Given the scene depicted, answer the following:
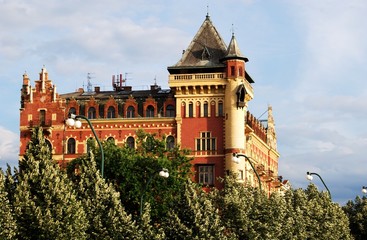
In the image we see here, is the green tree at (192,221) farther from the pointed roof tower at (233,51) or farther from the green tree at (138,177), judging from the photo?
the pointed roof tower at (233,51)

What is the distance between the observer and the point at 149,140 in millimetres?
97875

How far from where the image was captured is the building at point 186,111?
4035 inches

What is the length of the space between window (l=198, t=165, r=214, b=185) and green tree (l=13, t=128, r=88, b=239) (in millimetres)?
52407

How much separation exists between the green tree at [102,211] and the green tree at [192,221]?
4.85 metres

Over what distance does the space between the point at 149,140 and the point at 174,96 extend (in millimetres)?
8917

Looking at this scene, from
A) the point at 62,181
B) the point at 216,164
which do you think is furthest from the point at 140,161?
the point at 62,181

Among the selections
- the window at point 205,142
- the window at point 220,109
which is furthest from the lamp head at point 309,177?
the window at point 220,109

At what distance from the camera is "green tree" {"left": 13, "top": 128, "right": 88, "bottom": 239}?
4909 cm

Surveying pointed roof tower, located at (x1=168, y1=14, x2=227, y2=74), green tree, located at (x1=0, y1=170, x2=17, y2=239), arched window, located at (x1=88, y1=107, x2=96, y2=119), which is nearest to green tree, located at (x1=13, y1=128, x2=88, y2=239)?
green tree, located at (x1=0, y1=170, x2=17, y2=239)

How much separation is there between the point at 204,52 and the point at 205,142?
10.7m

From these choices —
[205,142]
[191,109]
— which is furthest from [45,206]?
[191,109]

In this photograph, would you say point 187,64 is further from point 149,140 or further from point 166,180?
point 166,180

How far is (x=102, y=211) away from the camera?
51.3m

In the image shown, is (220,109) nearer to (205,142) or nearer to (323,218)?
(205,142)
